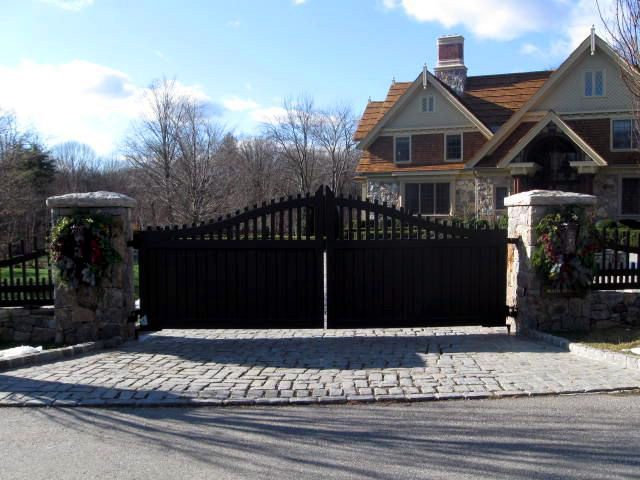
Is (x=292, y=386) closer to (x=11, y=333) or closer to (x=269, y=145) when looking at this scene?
A: (x=11, y=333)

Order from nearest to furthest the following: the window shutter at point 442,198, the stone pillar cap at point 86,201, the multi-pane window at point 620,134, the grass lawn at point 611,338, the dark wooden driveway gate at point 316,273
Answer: the grass lawn at point 611,338 < the stone pillar cap at point 86,201 < the dark wooden driveway gate at point 316,273 < the multi-pane window at point 620,134 < the window shutter at point 442,198

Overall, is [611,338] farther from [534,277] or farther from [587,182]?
[587,182]

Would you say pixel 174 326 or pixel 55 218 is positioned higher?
pixel 55 218

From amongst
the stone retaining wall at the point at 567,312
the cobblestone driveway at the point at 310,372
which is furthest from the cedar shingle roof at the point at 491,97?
the cobblestone driveway at the point at 310,372

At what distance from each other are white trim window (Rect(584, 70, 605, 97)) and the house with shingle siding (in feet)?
0.13

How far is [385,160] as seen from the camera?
29.1 m

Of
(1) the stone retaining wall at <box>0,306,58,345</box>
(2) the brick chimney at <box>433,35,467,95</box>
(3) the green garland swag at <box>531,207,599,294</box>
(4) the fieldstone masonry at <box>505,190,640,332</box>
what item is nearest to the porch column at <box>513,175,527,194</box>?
(2) the brick chimney at <box>433,35,467,95</box>

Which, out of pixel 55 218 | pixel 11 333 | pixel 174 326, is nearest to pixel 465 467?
pixel 174 326

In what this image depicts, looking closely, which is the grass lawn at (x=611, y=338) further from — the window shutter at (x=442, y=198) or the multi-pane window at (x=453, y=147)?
the multi-pane window at (x=453, y=147)

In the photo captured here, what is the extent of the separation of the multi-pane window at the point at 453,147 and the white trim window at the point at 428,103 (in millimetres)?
1542

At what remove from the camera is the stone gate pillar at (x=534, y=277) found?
8477 millimetres

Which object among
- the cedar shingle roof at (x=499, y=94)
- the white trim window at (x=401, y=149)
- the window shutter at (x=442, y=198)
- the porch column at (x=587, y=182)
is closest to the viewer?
the porch column at (x=587, y=182)

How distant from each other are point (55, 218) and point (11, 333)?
1.97 meters

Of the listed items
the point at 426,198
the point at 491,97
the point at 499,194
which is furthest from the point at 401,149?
the point at 491,97
